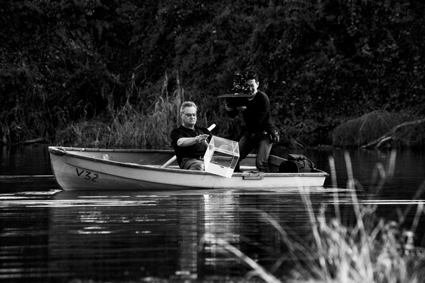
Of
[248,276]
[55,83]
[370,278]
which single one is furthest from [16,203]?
[55,83]

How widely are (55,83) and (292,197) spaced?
21.1 metres

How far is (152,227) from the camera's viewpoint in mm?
10016

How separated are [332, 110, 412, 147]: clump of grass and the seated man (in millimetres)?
12953

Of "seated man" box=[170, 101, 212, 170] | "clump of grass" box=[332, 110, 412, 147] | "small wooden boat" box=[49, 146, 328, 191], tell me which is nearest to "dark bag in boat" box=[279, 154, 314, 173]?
"small wooden boat" box=[49, 146, 328, 191]

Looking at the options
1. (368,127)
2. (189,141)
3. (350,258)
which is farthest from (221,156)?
(368,127)

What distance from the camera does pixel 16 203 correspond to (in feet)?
→ 41.0

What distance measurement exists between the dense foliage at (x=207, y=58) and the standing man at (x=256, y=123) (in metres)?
12.4

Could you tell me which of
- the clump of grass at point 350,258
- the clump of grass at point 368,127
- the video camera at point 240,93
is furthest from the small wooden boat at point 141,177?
the clump of grass at point 368,127

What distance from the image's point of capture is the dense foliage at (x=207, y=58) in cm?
2917

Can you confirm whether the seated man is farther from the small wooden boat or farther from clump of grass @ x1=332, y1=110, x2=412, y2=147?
clump of grass @ x1=332, y1=110, x2=412, y2=147

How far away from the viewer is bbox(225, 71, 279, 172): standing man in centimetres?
1520

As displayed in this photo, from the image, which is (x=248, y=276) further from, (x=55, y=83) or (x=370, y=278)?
(x=55, y=83)

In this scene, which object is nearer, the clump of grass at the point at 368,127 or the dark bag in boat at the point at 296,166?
the dark bag in boat at the point at 296,166

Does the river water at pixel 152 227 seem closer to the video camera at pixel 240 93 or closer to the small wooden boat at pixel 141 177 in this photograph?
the small wooden boat at pixel 141 177
